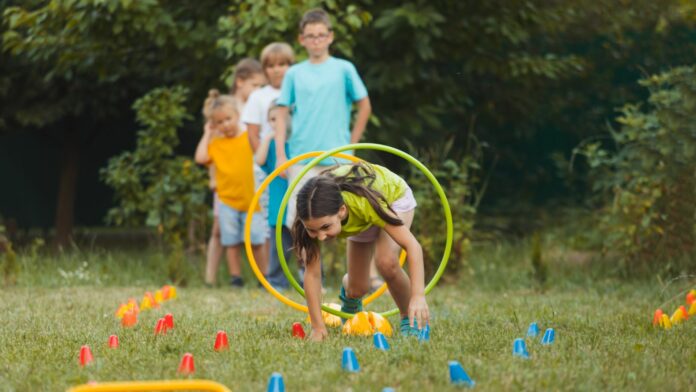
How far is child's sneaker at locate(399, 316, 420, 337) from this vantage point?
4.59 metres

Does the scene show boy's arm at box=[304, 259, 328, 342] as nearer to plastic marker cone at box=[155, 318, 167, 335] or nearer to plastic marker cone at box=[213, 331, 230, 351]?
plastic marker cone at box=[213, 331, 230, 351]

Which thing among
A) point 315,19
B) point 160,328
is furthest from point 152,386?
point 315,19

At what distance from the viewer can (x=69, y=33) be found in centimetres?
940

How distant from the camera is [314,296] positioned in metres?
4.56

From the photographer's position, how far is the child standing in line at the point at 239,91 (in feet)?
25.5

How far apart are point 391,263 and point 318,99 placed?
211cm

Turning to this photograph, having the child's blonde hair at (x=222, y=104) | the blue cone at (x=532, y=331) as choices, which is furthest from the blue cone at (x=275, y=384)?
the child's blonde hair at (x=222, y=104)

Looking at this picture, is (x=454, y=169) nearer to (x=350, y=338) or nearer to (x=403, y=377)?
(x=350, y=338)

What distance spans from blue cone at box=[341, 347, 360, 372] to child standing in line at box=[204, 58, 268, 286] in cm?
434

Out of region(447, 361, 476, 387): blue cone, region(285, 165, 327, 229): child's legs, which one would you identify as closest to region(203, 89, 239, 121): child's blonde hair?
region(285, 165, 327, 229): child's legs

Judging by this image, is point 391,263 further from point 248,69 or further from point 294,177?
point 248,69

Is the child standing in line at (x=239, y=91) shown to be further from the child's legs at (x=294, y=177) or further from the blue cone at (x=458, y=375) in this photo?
the blue cone at (x=458, y=375)

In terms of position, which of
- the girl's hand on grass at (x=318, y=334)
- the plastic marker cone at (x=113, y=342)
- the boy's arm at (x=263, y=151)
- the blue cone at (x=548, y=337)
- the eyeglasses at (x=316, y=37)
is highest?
the eyeglasses at (x=316, y=37)

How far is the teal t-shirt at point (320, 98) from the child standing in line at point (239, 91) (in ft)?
3.70
